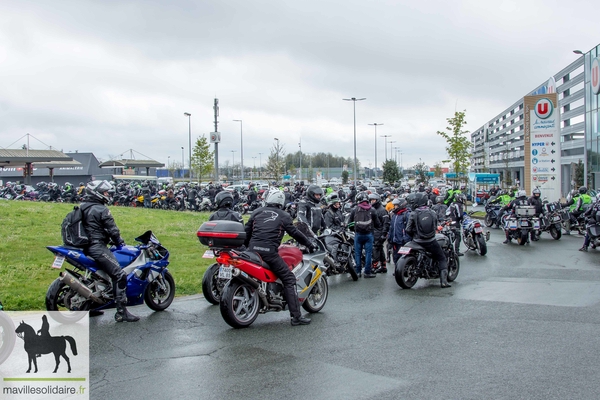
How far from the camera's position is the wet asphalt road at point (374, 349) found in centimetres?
504

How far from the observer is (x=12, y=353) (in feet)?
17.0

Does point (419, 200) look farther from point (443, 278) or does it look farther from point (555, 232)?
point (555, 232)

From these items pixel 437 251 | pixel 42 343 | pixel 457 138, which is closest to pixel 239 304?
pixel 42 343

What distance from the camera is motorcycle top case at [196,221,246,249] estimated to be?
7496 mm

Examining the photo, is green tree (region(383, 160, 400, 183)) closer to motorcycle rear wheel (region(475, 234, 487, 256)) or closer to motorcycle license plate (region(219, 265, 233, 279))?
motorcycle rear wheel (region(475, 234, 487, 256))

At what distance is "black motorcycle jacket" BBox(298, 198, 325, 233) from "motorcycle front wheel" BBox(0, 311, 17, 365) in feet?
24.1

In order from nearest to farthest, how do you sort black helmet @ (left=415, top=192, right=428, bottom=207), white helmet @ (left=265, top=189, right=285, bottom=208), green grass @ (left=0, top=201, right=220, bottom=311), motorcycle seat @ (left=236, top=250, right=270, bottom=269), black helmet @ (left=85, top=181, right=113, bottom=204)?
1. motorcycle seat @ (left=236, top=250, right=270, bottom=269)
2. white helmet @ (left=265, top=189, right=285, bottom=208)
3. black helmet @ (left=85, top=181, right=113, bottom=204)
4. green grass @ (left=0, top=201, right=220, bottom=311)
5. black helmet @ (left=415, top=192, right=428, bottom=207)

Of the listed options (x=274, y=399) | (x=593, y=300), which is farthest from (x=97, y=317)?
(x=593, y=300)

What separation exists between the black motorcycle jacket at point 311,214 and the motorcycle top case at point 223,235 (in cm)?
447

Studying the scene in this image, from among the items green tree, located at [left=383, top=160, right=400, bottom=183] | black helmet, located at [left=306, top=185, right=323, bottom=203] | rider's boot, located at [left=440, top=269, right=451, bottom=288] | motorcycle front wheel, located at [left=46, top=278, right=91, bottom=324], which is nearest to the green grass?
motorcycle front wheel, located at [left=46, top=278, right=91, bottom=324]

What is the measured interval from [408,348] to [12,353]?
4.05 meters

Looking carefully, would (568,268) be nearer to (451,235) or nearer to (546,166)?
(451,235)

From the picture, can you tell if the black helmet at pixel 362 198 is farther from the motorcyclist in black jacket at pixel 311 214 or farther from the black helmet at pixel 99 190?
the black helmet at pixel 99 190

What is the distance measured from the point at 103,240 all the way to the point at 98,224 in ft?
0.79
